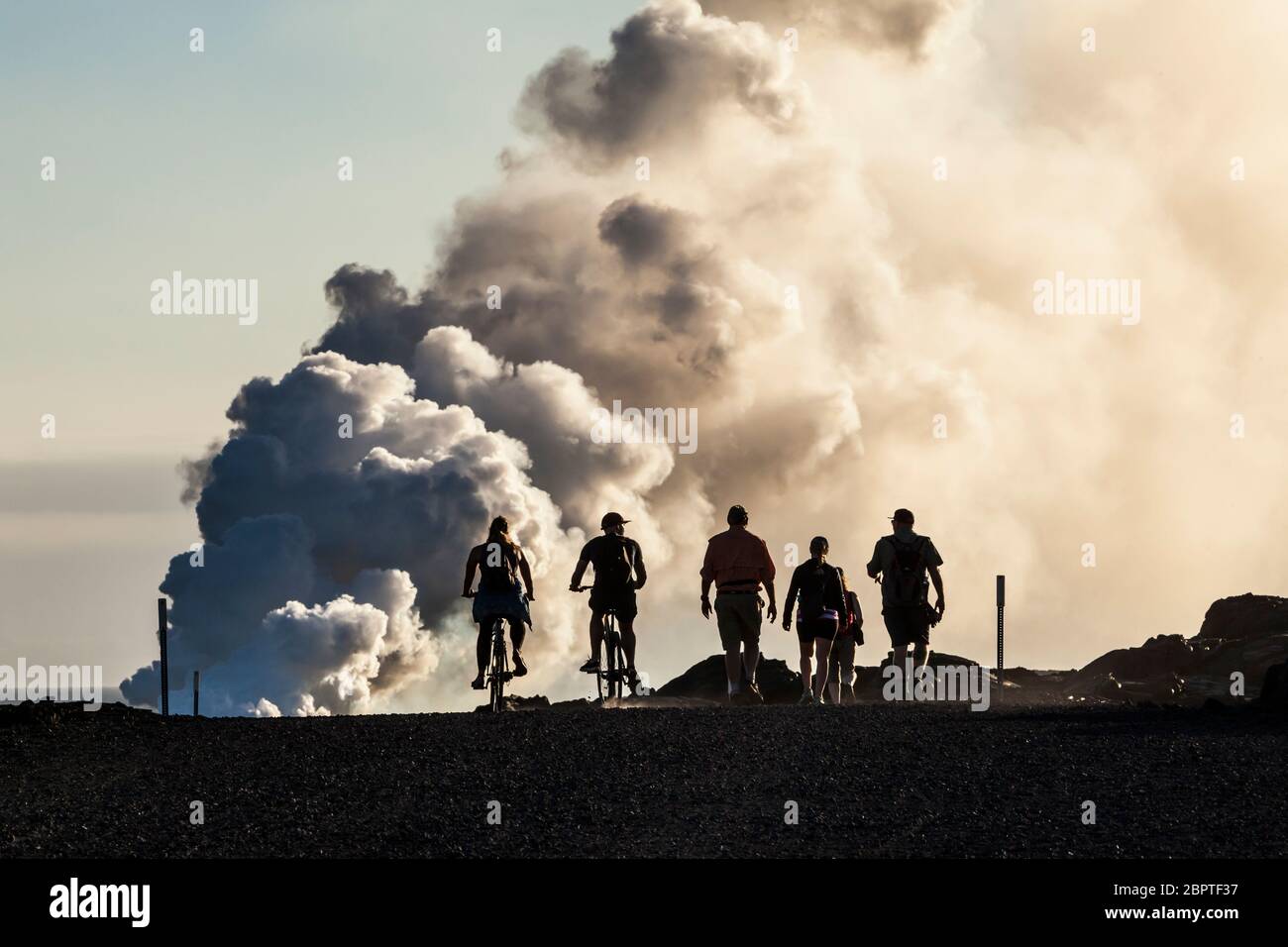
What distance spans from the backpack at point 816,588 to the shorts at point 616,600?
2.20 meters

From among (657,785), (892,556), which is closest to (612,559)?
(892,556)

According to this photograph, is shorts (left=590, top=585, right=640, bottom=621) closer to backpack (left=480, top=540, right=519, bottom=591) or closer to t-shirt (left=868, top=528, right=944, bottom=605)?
backpack (left=480, top=540, right=519, bottom=591)

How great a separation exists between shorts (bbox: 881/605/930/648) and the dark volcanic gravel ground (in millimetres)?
1770

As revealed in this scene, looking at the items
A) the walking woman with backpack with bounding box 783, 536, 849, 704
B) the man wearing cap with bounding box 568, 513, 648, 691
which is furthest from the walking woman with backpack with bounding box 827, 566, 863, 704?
the man wearing cap with bounding box 568, 513, 648, 691

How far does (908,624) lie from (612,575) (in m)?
3.32

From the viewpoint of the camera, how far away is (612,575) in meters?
22.6

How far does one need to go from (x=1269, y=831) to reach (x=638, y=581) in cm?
1106

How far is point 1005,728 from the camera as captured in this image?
60.1 feet

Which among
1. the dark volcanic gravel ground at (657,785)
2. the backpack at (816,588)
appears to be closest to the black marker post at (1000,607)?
the backpack at (816,588)

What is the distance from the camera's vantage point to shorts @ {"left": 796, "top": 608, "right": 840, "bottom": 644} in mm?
21625

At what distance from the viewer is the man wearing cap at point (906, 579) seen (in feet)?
71.6

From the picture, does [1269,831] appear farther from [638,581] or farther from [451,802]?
[638,581]
